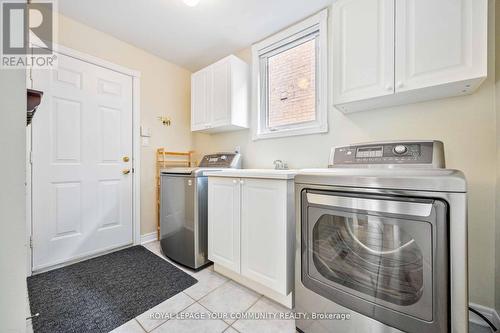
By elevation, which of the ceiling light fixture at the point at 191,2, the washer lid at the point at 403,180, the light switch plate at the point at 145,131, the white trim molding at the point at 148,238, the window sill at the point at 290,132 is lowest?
the white trim molding at the point at 148,238

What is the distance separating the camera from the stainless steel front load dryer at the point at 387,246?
0.79 metres

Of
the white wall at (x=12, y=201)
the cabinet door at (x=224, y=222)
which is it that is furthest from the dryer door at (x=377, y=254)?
the white wall at (x=12, y=201)

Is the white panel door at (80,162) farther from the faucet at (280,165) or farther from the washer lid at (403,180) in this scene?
the washer lid at (403,180)

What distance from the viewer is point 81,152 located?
83.2 inches

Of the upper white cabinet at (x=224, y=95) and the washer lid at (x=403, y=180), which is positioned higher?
the upper white cabinet at (x=224, y=95)

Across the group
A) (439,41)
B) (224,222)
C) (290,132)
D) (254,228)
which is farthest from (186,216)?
(439,41)

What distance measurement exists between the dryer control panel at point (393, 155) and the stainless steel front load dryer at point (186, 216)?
122 centimetres

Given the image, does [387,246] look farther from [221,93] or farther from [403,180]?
[221,93]

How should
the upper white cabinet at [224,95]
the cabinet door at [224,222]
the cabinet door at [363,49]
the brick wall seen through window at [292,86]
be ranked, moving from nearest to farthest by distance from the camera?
the cabinet door at [363,49] → the cabinet door at [224,222] → the brick wall seen through window at [292,86] → the upper white cabinet at [224,95]

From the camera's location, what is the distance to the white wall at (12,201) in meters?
0.60

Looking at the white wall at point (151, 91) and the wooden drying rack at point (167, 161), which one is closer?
the white wall at point (151, 91)

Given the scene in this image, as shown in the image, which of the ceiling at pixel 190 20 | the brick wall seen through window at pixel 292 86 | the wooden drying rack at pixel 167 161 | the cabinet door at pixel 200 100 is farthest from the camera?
the wooden drying rack at pixel 167 161

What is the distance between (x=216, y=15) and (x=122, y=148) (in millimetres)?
1805

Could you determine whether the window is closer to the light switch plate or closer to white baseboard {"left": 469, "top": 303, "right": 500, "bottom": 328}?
the light switch plate
